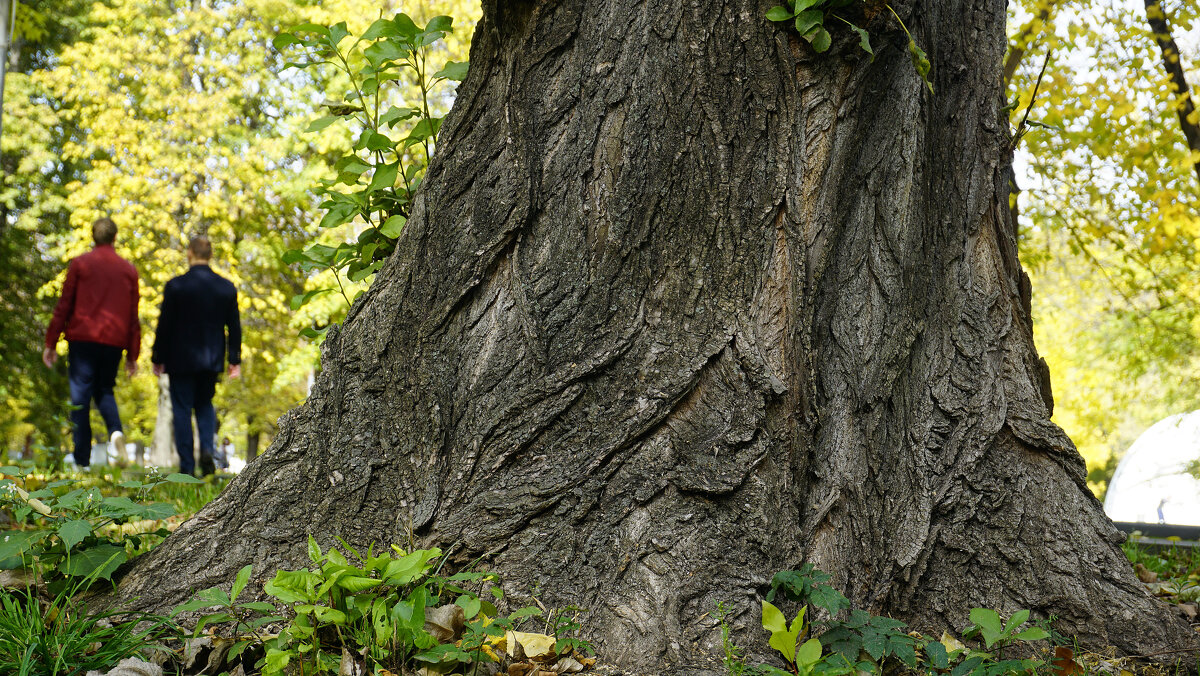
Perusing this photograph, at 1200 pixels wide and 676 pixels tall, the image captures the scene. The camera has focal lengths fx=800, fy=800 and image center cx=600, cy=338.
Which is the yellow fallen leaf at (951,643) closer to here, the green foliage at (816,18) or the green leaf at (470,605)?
the green leaf at (470,605)

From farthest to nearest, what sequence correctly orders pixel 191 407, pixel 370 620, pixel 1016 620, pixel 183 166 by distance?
1. pixel 183 166
2. pixel 191 407
3. pixel 1016 620
4. pixel 370 620

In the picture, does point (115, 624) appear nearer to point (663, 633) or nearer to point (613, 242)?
point (663, 633)

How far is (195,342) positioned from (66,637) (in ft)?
16.2

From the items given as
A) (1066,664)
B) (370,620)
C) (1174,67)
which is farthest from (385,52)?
(1174,67)

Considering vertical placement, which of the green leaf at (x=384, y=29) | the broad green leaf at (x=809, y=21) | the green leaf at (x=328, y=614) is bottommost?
the green leaf at (x=328, y=614)

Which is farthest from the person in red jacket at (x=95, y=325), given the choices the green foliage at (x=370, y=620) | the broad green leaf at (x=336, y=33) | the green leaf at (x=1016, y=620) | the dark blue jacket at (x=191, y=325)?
the green leaf at (x=1016, y=620)

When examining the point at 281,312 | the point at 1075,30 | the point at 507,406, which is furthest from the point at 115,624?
the point at 281,312

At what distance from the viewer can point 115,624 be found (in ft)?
6.55

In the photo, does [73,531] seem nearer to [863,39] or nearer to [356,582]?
[356,582]

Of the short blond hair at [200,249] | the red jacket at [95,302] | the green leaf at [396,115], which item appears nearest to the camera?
the green leaf at [396,115]

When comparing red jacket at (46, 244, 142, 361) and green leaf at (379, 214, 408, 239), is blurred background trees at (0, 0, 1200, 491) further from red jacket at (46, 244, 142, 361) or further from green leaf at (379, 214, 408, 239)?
green leaf at (379, 214, 408, 239)

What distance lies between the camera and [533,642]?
1852 mm

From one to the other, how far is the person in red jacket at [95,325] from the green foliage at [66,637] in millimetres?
4841

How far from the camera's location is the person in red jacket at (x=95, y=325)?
6.14 metres
